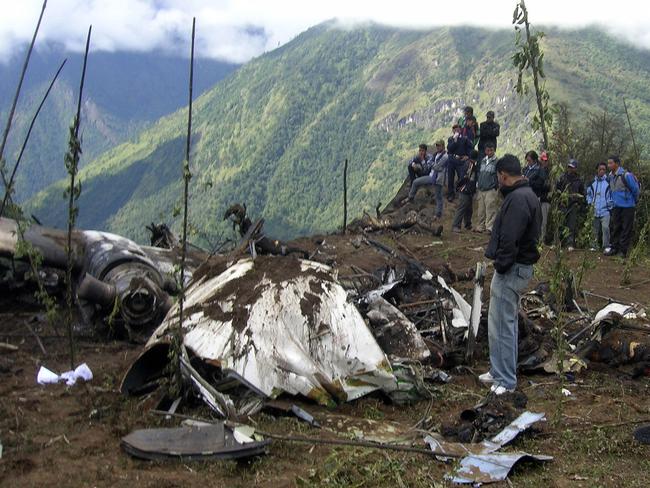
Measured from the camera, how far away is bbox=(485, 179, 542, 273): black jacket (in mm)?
5867

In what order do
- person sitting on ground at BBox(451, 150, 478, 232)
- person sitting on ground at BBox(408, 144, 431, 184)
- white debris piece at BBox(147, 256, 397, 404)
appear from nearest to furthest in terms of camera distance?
white debris piece at BBox(147, 256, 397, 404) < person sitting on ground at BBox(451, 150, 478, 232) < person sitting on ground at BBox(408, 144, 431, 184)

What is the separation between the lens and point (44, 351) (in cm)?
761

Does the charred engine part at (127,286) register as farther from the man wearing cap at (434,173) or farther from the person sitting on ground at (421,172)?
the person sitting on ground at (421,172)

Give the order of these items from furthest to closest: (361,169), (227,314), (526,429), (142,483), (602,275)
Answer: (361,169) → (602,275) → (227,314) → (526,429) → (142,483)

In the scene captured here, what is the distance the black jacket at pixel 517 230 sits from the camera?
587 cm

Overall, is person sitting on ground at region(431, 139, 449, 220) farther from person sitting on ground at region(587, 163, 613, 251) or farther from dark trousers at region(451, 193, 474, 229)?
person sitting on ground at region(587, 163, 613, 251)

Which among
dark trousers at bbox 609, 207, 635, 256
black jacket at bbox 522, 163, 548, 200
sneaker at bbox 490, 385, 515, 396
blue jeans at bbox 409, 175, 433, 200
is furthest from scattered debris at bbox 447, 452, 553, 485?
blue jeans at bbox 409, 175, 433, 200

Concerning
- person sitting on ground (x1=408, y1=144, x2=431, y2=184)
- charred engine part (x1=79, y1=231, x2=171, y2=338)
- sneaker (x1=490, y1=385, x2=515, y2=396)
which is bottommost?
sneaker (x1=490, y1=385, x2=515, y2=396)

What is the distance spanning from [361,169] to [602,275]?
13651cm

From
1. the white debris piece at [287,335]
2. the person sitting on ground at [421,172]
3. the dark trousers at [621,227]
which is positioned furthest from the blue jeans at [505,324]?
the person sitting on ground at [421,172]

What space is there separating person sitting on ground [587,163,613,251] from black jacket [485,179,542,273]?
757 cm

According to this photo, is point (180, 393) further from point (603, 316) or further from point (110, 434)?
point (603, 316)

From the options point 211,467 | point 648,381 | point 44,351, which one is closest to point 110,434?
point 211,467

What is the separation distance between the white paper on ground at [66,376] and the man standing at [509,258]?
378 cm
